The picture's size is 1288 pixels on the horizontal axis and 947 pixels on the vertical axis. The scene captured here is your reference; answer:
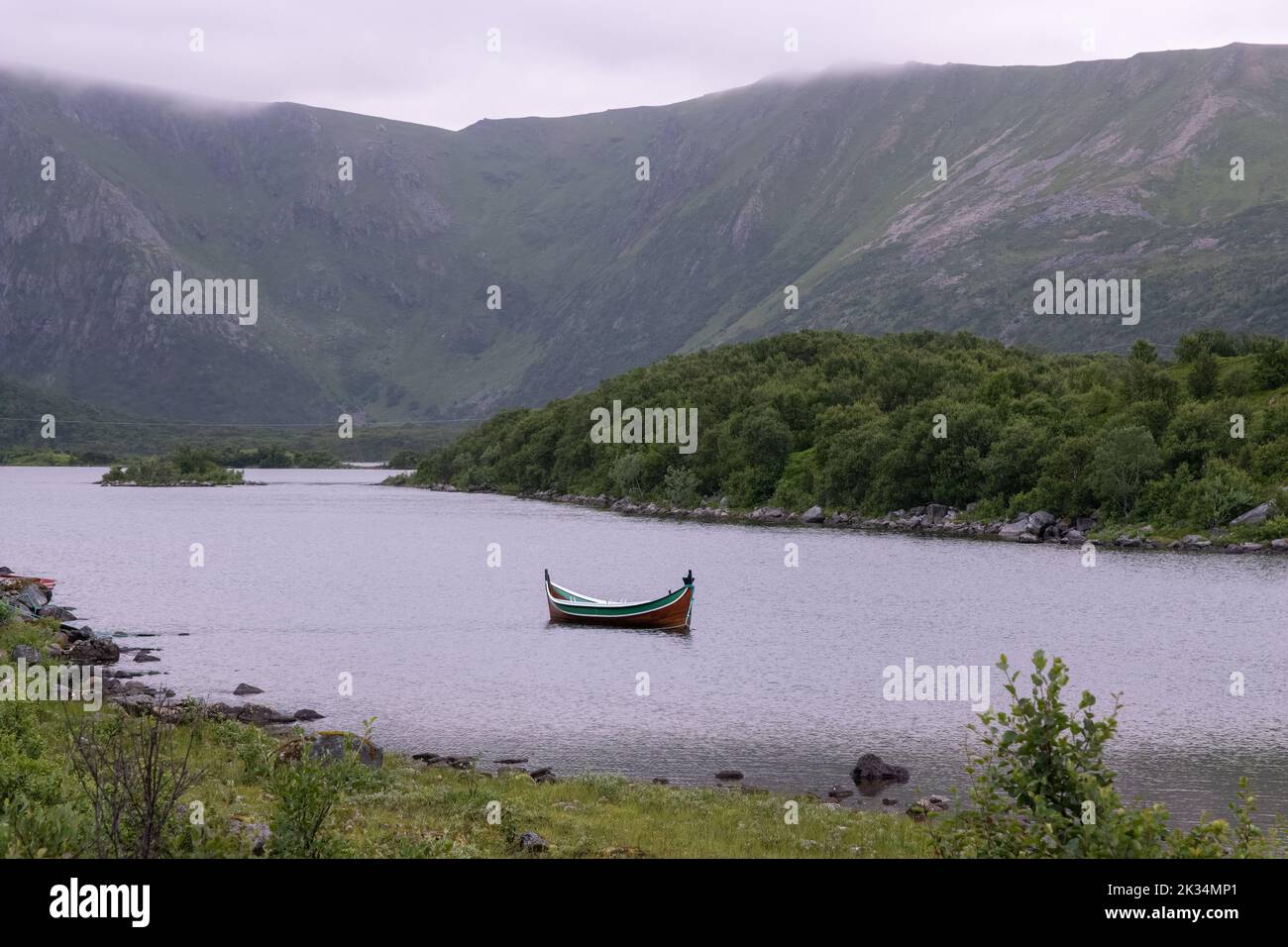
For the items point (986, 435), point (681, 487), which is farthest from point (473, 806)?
point (681, 487)

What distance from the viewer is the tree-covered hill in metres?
107

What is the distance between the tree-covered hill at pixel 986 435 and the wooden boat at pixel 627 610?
2367 inches

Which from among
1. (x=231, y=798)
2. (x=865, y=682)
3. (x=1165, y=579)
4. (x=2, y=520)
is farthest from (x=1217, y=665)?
(x=2, y=520)

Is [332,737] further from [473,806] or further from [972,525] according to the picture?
[972,525]

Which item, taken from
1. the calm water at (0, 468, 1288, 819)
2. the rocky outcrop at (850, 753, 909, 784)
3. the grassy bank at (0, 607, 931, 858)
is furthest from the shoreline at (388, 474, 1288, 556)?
the grassy bank at (0, 607, 931, 858)

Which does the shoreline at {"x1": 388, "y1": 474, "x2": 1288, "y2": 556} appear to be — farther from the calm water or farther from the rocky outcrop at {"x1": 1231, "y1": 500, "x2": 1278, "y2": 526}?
the calm water

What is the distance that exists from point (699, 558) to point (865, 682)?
4957 centimetres

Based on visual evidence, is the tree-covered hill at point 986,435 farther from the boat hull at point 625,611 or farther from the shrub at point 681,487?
the boat hull at point 625,611

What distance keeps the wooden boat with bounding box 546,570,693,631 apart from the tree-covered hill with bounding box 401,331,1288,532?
60112 millimetres

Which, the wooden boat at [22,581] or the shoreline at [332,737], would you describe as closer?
the shoreline at [332,737]

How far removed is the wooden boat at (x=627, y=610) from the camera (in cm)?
5984

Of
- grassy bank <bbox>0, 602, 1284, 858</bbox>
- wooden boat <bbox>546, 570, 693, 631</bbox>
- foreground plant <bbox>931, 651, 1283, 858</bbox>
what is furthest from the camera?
wooden boat <bbox>546, 570, 693, 631</bbox>

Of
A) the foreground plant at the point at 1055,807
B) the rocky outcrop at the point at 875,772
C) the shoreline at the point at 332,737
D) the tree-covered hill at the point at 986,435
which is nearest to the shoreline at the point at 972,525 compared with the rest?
the tree-covered hill at the point at 986,435
